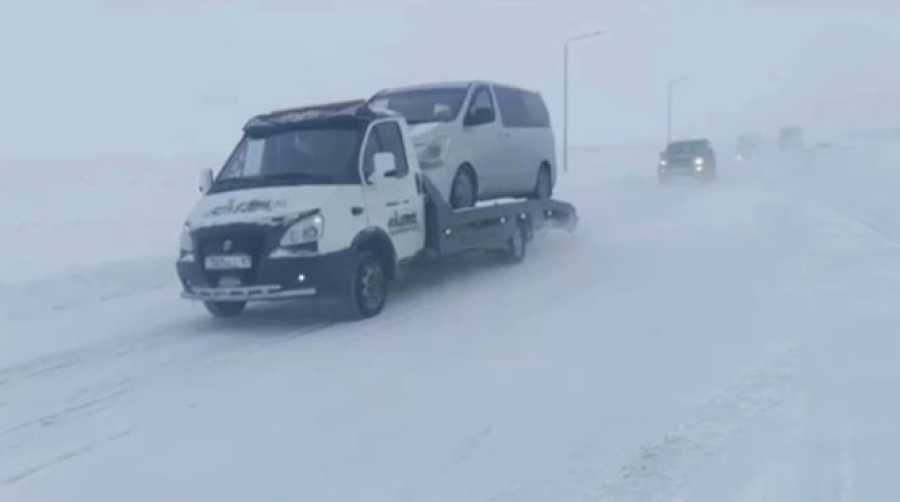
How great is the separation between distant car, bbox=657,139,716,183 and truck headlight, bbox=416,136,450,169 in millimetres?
27128

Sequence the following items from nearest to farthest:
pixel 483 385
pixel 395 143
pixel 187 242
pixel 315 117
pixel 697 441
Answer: pixel 697 441
pixel 483 385
pixel 187 242
pixel 315 117
pixel 395 143

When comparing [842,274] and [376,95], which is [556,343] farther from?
[376,95]

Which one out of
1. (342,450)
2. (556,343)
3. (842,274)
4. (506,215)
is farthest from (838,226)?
(342,450)

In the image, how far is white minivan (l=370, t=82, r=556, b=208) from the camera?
11.9m

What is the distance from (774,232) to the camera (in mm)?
16469

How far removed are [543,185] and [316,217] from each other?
6.26 meters

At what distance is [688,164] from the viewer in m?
37.6

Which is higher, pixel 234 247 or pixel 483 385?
pixel 234 247

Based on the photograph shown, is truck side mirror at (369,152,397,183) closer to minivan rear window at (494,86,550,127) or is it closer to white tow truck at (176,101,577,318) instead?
white tow truck at (176,101,577,318)

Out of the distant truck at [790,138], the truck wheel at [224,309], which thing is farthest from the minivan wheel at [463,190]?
the distant truck at [790,138]

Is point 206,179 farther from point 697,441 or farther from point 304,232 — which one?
point 697,441

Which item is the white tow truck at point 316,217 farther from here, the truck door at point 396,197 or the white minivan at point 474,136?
the white minivan at point 474,136

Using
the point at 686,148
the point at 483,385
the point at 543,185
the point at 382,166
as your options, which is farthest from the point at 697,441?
the point at 686,148

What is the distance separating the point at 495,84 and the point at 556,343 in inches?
237
